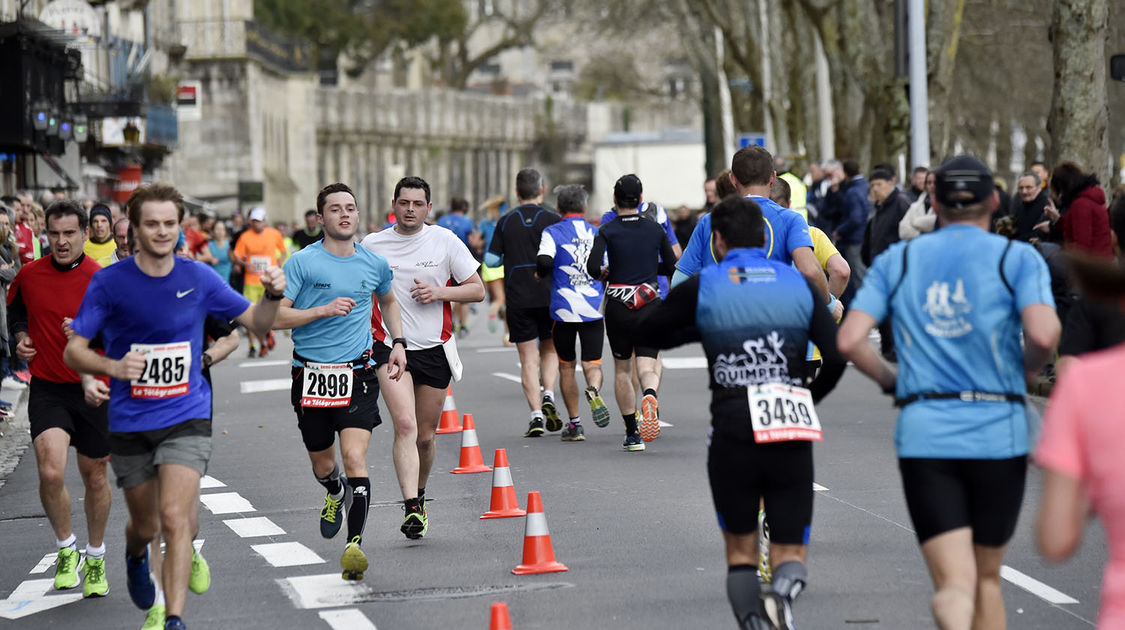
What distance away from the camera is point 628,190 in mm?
A: 12336

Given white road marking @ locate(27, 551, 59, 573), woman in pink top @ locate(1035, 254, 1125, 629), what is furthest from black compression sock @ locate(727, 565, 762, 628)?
white road marking @ locate(27, 551, 59, 573)

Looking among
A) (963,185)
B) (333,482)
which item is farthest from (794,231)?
(963,185)

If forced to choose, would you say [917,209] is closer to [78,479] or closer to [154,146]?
[78,479]

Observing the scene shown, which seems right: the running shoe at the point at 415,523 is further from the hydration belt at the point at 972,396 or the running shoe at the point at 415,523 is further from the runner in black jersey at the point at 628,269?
the hydration belt at the point at 972,396

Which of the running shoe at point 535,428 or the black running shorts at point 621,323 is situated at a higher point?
the black running shorts at point 621,323

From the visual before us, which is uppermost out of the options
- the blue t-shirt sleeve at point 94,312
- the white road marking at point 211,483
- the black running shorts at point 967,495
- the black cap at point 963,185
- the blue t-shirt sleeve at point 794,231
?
the black cap at point 963,185

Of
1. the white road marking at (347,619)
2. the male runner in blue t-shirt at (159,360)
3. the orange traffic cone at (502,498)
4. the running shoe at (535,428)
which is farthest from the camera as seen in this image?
the running shoe at (535,428)

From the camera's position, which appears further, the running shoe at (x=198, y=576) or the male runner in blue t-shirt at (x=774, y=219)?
the male runner in blue t-shirt at (x=774, y=219)

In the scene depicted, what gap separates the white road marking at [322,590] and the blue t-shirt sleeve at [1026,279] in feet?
11.6

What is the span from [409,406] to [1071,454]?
596 cm

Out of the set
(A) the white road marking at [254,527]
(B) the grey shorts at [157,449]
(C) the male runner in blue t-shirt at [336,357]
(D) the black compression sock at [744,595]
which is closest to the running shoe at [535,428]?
(A) the white road marking at [254,527]

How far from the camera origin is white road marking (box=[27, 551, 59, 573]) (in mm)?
9195

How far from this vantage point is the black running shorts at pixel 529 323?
14.2 meters

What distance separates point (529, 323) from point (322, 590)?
609 centimetres
